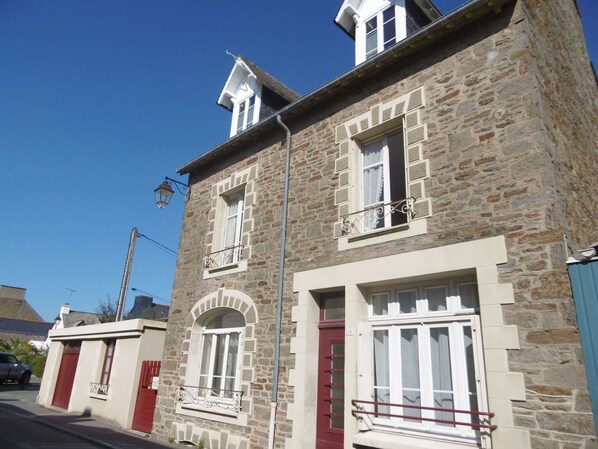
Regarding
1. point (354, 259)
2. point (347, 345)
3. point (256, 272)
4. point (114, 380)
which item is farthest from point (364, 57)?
point (114, 380)

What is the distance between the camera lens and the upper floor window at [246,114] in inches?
384

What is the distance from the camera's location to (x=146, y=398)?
930 cm

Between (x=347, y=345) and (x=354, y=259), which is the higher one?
(x=354, y=259)

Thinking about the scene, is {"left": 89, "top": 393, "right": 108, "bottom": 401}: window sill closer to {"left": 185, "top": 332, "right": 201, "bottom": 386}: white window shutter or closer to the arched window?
the arched window

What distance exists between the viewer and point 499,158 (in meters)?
4.96

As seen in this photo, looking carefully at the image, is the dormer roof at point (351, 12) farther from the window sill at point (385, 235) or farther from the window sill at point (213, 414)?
the window sill at point (213, 414)

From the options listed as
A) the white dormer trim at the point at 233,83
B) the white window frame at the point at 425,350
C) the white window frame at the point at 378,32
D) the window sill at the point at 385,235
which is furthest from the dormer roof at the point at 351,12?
the white window frame at the point at 425,350

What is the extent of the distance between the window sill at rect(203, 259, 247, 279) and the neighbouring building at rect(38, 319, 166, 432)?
254cm

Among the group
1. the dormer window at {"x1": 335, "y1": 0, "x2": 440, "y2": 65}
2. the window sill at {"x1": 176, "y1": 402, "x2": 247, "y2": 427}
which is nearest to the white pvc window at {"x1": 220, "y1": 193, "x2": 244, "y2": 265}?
the window sill at {"x1": 176, "y1": 402, "x2": 247, "y2": 427}

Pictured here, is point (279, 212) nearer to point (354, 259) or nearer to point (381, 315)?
point (354, 259)

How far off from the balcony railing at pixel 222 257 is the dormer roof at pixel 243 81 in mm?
4022

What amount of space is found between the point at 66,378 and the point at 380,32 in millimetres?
13142

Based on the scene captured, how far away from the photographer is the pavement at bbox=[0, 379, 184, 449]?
25.2ft

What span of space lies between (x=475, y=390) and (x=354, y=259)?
2.24 meters
